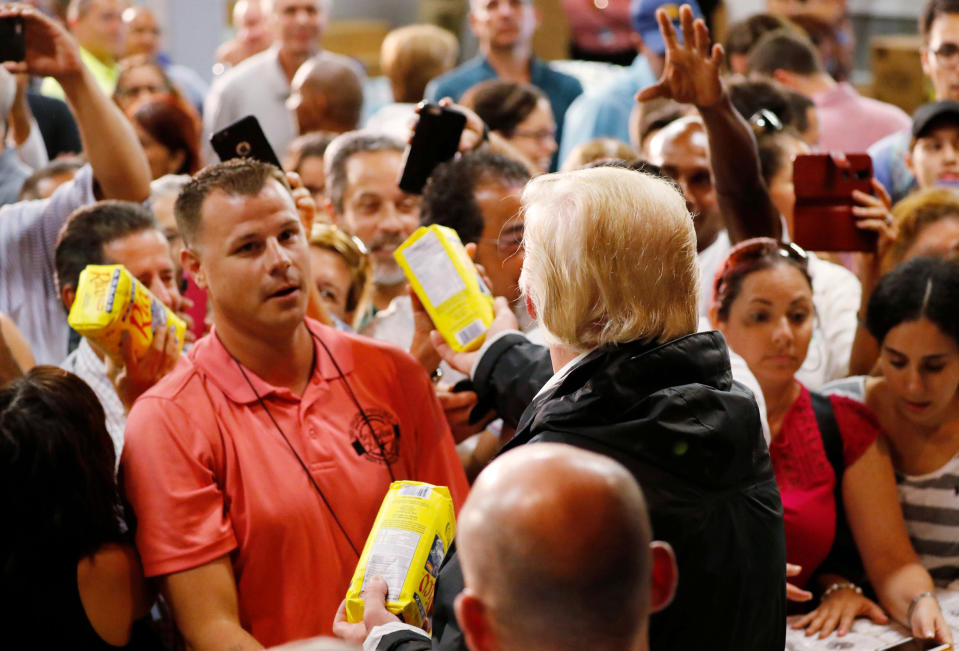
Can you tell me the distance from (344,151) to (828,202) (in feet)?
5.20

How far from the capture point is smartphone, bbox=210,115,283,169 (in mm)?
2830

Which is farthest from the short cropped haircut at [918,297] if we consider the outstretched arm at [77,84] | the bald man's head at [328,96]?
the bald man's head at [328,96]

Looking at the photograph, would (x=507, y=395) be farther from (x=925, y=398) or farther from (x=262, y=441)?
(x=925, y=398)

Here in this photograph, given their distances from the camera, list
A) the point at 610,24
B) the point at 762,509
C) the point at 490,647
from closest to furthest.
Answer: the point at 490,647 < the point at 762,509 < the point at 610,24

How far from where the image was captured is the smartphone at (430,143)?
10.3 feet

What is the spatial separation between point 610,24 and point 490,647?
285 inches

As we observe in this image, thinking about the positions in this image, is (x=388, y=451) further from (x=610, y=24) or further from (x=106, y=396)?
(x=610, y=24)

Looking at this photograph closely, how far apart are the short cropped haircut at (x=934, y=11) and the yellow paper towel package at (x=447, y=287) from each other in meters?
3.16

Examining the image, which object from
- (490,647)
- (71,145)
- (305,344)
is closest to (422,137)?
(305,344)

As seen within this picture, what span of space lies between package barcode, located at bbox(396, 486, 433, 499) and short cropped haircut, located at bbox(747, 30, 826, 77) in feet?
12.8

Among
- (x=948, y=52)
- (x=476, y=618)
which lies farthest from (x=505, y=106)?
(x=476, y=618)

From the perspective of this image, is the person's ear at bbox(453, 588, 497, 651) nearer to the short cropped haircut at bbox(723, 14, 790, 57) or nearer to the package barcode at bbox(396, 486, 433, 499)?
the package barcode at bbox(396, 486, 433, 499)

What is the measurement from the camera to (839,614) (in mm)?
2613

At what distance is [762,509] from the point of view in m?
1.65
